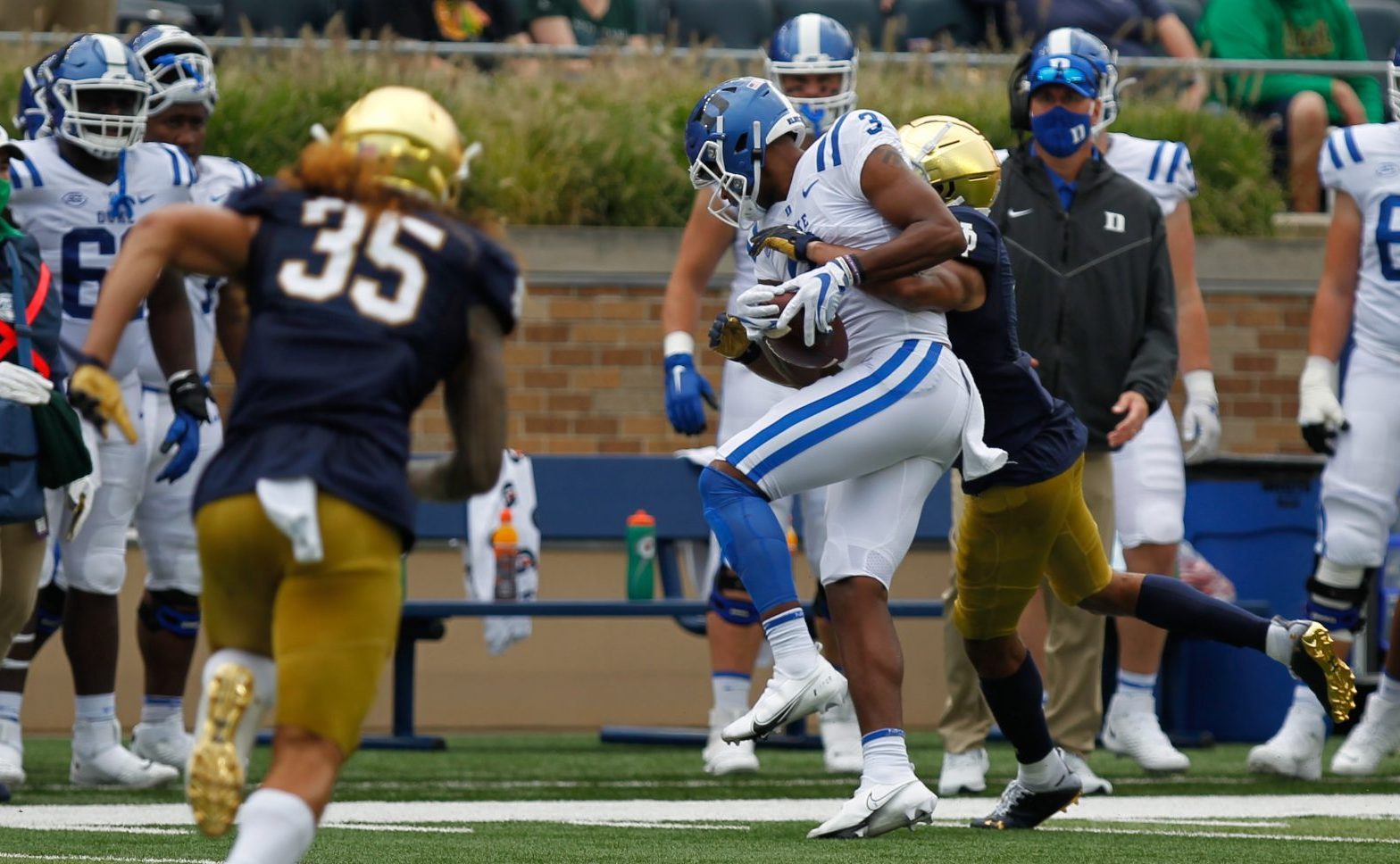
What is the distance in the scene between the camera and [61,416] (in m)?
5.77

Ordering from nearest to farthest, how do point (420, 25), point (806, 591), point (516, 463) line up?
1. point (516, 463)
2. point (806, 591)
3. point (420, 25)

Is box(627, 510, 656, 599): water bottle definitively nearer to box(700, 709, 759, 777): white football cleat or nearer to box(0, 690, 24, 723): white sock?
box(700, 709, 759, 777): white football cleat

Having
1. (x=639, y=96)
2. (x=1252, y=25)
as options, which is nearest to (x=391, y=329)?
(x=639, y=96)

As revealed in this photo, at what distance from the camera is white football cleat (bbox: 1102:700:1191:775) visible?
7.02 m

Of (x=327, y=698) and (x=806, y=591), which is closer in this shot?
(x=327, y=698)

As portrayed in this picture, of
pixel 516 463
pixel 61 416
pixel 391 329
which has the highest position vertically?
pixel 391 329

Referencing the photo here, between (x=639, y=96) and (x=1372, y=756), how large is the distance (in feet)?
15.7

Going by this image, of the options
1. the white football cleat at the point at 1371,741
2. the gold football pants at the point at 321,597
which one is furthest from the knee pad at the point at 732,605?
the gold football pants at the point at 321,597

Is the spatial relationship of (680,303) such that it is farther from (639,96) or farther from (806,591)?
(639,96)

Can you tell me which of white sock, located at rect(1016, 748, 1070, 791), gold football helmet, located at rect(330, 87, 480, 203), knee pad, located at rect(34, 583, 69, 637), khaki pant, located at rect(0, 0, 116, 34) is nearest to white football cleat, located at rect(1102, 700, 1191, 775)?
white sock, located at rect(1016, 748, 1070, 791)

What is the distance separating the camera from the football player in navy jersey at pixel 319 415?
132 inches

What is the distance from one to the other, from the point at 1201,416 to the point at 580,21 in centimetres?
525

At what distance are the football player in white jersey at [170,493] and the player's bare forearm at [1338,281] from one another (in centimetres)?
328

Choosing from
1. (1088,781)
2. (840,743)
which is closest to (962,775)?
(1088,781)
